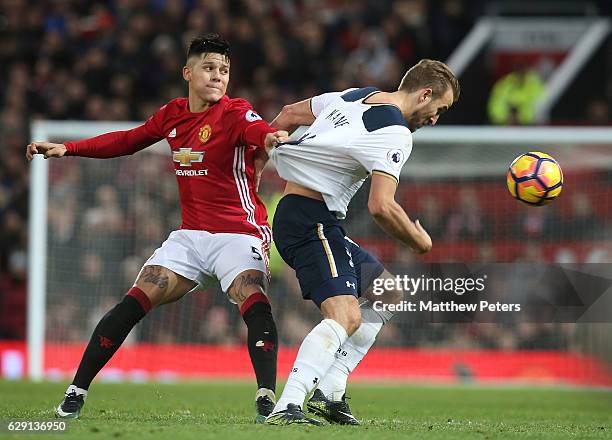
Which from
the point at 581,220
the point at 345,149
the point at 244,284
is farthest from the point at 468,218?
the point at 345,149

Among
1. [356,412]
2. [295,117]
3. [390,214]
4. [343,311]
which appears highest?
[295,117]

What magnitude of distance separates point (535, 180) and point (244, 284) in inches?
80.0

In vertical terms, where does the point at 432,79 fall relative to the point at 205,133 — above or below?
above

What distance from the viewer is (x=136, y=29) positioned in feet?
55.8

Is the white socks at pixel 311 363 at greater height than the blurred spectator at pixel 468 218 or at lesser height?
lesser

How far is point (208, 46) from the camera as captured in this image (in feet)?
23.3

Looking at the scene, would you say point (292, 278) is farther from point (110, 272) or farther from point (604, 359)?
point (604, 359)

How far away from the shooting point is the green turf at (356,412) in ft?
19.5

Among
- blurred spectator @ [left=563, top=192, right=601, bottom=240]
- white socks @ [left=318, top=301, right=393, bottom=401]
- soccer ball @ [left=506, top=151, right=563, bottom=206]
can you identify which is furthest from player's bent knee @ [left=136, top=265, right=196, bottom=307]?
blurred spectator @ [left=563, top=192, right=601, bottom=240]

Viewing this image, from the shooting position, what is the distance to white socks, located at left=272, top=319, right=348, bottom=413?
616 cm

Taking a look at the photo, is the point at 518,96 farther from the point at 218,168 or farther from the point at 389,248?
the point at 218,168

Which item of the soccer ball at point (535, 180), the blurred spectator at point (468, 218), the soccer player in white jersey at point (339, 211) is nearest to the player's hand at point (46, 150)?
the soccer player in white jersey at point (339, 211)

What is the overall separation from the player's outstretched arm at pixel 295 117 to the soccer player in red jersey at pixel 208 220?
8.4 inches

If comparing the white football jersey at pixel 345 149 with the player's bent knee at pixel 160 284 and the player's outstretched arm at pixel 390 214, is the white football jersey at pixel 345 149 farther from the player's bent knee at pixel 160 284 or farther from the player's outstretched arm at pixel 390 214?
the player's bent knee at pixel 160 284
